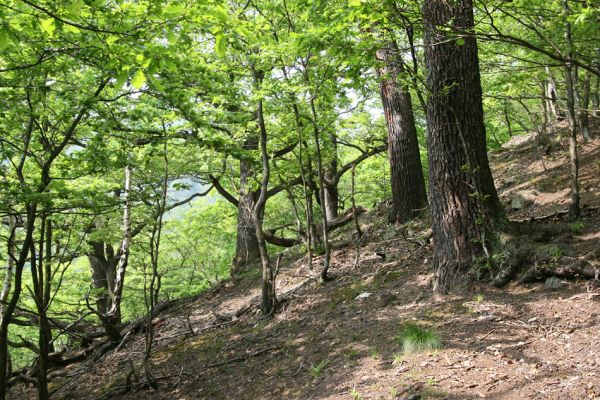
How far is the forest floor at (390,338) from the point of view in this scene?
392 centimetres

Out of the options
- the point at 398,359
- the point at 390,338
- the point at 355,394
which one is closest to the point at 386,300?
the point at 390,338

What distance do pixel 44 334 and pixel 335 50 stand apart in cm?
475

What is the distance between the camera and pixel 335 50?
4.68 meters

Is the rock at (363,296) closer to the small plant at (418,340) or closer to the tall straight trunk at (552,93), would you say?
the small plant at (418,340)

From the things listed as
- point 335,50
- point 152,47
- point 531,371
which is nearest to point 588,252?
point 531,371

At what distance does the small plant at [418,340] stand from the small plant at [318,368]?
91 cm

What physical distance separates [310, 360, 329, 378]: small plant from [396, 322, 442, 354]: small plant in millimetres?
908

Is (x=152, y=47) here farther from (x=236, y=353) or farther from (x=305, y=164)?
(x=305, y=164)

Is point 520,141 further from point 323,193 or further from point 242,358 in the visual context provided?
point 242,358

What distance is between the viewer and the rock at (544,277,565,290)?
5.01m

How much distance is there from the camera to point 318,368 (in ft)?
16.7

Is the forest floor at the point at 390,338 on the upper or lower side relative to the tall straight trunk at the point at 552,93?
lower

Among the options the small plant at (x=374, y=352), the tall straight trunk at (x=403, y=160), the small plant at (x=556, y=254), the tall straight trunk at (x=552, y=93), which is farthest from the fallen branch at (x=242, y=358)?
the tall straight trunk at (x=552, y=93)

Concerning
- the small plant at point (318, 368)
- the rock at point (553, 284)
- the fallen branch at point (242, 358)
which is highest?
the rock at point (553, 284)
